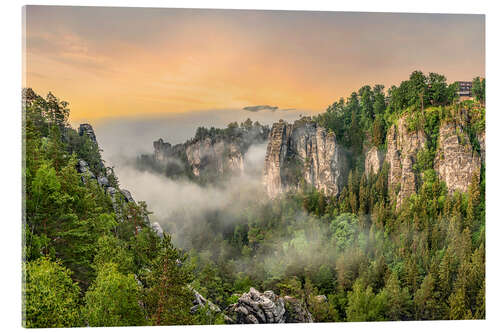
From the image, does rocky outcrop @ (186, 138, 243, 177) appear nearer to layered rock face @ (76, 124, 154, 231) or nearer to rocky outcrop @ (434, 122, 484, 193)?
layered rock face @ (76, 124, 154, 231)

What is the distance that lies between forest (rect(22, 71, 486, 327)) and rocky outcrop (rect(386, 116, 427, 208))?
12 cm

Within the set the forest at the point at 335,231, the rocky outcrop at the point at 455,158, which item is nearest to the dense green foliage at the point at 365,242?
the forest at the point at 335,231

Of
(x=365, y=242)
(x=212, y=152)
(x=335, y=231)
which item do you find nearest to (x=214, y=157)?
(x=212, y=152)

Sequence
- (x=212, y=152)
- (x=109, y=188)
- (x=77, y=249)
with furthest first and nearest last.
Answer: (x=109, y=188), (x=212, y=152), (x=77, y=249)

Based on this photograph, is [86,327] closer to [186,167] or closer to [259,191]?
[186,167]

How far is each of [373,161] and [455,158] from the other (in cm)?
158

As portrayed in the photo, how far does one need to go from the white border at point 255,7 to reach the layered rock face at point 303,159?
236cm

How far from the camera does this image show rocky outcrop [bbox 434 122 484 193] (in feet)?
26.7

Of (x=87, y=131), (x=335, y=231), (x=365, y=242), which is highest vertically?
(x=87, y=131)

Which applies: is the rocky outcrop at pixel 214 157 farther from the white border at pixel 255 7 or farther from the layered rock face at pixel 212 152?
the white border at pixel 255 7

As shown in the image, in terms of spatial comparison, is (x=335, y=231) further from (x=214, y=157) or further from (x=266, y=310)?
(x=214, y=157)

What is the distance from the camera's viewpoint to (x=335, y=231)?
8125 mm

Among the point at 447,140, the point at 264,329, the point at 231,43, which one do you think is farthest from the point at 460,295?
the point at 231,43

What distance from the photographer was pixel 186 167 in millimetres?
8164
